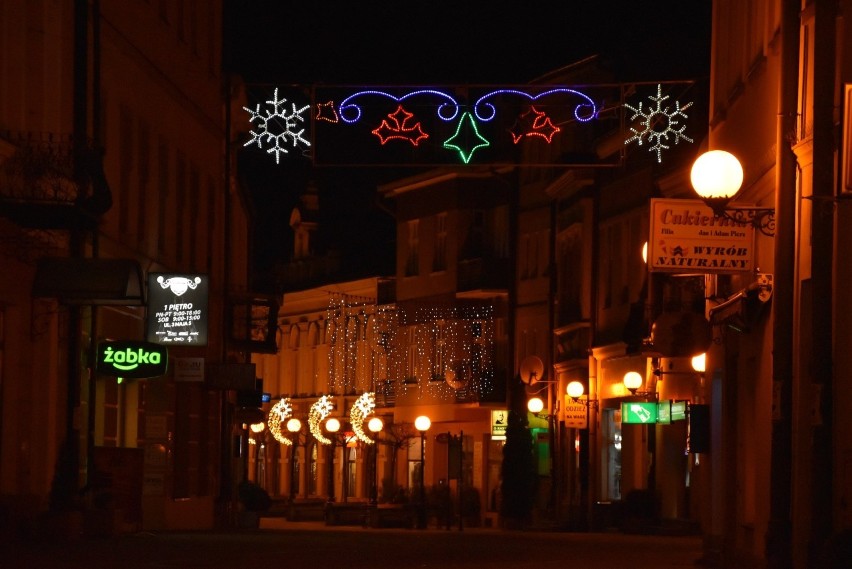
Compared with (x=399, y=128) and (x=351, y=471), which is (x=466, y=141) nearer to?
(x=399, y=128)

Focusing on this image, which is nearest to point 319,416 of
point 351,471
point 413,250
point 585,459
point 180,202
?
point 351,471

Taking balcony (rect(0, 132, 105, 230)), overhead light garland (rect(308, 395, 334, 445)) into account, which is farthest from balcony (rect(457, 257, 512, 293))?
balcony (rect(0, 132, 105, 230))

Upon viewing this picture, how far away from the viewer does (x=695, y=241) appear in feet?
65.8

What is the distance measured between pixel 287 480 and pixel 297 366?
16.6 ft

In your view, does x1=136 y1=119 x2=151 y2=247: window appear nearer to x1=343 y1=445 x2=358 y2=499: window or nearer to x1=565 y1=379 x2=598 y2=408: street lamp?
x1=565 y1=379 x2=598 y2=408: street lamp

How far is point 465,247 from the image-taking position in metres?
60.9

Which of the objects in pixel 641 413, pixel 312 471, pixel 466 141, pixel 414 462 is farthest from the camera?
pixel 312 471

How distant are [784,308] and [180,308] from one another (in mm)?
17382

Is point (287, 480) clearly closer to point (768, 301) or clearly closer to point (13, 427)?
point (13, 427)

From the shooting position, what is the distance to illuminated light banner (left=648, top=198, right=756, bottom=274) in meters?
20.0

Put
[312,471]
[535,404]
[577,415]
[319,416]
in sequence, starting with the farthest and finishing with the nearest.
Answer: [312,471] < [319,416] < [535,404] < [577,415]

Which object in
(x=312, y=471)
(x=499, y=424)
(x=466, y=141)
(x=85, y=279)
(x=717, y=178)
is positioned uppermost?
(x=466, y=141)

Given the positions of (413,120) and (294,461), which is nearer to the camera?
(413,120)

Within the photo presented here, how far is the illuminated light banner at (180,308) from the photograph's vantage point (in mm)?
32500
